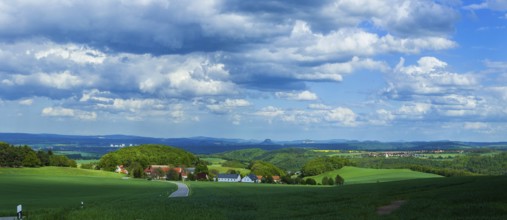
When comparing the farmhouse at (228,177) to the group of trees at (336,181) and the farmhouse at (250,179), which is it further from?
the group of trees at (336,181)

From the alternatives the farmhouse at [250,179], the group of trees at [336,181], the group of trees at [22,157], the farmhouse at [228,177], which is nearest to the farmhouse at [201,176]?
the farmhouse at [228,177]

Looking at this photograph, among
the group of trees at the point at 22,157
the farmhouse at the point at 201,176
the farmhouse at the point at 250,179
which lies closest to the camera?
the group of trees at the point at 22,157

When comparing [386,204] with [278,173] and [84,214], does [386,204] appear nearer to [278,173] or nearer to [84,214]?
[84,214]

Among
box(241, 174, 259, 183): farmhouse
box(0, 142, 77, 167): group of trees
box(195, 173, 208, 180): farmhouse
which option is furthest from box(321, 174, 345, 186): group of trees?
box(0, 142, 77, 167): group of trees

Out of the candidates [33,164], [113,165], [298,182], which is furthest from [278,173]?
[33,164]

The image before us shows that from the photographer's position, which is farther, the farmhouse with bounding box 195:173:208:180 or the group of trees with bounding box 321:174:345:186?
the farmhouse with bounding box 195:173:208:180

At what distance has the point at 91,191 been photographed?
89.9 m

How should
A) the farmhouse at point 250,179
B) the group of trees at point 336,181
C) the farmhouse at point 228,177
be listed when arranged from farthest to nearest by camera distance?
the farmhouse at point 228,177 → the farmhouse at point 250,179 → the group of trees at point 336,181

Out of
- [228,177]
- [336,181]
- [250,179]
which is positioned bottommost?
[250,179]

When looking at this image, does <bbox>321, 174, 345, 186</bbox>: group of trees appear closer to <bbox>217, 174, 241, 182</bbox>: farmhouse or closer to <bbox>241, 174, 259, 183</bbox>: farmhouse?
<bbox>241, 174, 259, 183</bbox>: farmhouse

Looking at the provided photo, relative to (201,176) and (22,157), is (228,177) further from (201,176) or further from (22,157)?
(22,157)

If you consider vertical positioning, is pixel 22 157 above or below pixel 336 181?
above

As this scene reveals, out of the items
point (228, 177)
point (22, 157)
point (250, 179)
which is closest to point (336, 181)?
point (250, 179)

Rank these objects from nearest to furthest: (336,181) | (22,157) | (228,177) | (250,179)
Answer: (336,181), (22,157), (250,179), (228,177)
